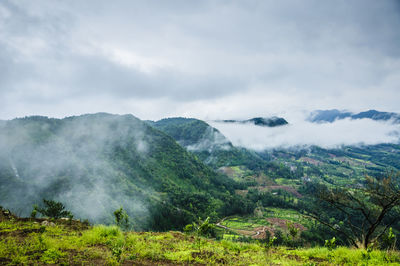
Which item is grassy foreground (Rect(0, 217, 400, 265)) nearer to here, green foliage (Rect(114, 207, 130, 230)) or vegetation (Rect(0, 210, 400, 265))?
vegetation (Rect(0, 210, 400, 265))

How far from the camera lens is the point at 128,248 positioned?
1096 cm

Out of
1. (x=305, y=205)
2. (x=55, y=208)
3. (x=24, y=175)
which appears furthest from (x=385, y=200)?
(x=24, y=175)

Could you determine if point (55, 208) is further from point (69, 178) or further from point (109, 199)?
point (69, 178)

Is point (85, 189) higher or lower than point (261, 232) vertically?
higher

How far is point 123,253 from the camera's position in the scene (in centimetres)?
996

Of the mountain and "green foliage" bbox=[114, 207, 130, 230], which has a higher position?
"green foliage" bbox=[114, 207, 130, 230]

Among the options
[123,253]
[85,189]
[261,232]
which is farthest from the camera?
[85,189]

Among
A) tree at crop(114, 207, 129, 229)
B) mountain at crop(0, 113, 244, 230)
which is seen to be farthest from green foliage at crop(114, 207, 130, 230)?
mountain at crop(0, 113, 244, 230)

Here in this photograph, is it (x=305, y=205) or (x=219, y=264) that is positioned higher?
(x=219, y=264)

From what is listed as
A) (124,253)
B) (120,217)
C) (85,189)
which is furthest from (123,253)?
(85,189)

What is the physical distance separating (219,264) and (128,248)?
5.02 m

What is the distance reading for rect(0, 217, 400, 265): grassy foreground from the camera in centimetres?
877

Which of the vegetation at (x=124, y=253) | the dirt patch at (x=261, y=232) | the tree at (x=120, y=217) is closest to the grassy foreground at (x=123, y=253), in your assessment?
the vegetation at (x=124, y=253)

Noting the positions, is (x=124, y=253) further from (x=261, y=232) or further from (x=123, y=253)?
(x=261, y=232)
